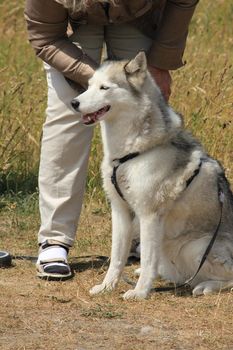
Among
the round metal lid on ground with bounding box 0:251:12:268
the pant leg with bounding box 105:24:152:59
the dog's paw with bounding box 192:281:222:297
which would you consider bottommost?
the round metal lid on ground with bounding box 0:251:12:268

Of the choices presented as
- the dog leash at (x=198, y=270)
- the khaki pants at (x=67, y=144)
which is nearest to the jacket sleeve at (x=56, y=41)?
the khaki pants at (x=67, y=144)

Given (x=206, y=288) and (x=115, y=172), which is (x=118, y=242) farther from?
(x=206, y=288)

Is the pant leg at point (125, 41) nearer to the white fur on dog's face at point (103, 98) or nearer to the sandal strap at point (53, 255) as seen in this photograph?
the white fur on dog's face at point (103, 98)

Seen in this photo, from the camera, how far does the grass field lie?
407 centimetres

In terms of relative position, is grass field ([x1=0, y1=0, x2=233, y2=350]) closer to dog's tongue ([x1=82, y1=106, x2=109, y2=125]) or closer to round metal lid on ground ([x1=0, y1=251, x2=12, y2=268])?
round metal lid on ground ([x1=0, y1=251, x2=12, y2=268])

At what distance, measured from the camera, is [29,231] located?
6.09 m

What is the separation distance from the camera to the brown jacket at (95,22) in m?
4.81

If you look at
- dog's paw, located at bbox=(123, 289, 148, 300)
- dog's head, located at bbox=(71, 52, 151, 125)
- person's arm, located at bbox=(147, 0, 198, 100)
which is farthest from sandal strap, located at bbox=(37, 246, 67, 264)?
person's arm, located at bbox=(147, 0, 198, 100)

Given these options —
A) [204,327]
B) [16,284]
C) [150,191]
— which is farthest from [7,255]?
[204,327]

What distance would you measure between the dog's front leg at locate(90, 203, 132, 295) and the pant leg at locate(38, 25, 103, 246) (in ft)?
1.50

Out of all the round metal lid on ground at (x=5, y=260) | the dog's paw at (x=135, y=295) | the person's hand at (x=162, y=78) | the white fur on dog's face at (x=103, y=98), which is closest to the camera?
the white fur on dog's face at (x=103, y=98)

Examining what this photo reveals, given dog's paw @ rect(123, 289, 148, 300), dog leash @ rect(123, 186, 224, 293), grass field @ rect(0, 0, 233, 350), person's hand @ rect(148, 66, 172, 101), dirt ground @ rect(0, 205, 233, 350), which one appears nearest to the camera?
dirt ground @ rect(0, 205, 233, 350)

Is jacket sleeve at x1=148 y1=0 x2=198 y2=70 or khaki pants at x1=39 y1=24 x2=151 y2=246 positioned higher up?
Result: jacket sleeve at x1=148 y1=0 x2=198 y2=70

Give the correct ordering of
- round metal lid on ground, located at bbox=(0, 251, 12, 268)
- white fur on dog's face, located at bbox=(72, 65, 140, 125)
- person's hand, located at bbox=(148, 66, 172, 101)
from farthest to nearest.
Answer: round metal lid on ground, located at bbox=(0, 251, 12, 268)
person's hand, located at bbox=(148, 66, 172, 101)
white fur on dog's face, located at bbox=(72, 65, 140, 125)
